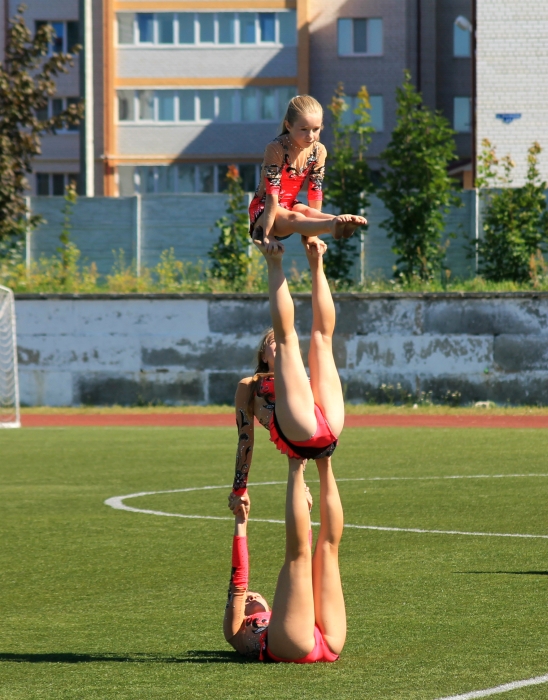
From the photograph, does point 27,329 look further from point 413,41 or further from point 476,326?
point 413,41

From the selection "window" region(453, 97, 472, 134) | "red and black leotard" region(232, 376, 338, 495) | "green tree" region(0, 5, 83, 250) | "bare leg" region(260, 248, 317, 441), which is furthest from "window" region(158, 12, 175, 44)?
"red and black leotard" region(232, 376, 338, 495)

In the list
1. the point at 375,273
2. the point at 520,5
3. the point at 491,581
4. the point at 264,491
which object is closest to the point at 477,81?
the point at 520,5

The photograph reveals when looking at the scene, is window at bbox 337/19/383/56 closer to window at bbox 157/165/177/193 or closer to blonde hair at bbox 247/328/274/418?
window at bbox 157/165/177/193

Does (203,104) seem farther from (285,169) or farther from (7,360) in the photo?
(285,169)

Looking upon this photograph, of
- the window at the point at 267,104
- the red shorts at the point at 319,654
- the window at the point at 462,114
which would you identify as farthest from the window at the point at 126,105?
the red shorts at the point at 319,654

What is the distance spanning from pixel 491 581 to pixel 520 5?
119 feet

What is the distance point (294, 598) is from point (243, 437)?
98cm

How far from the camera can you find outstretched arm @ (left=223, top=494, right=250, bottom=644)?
652 cm

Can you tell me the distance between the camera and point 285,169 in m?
6.67

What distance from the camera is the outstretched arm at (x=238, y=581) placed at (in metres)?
6.52

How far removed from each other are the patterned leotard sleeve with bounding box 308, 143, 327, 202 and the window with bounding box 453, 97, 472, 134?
5816 cm

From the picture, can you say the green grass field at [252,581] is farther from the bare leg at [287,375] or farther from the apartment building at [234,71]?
the apartment building at [234,71]

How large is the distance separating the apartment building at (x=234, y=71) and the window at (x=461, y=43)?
0.07 meters

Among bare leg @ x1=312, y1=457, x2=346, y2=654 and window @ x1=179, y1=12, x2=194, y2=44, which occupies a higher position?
window @ x1=179, y1=12, x2=194, y2=44
